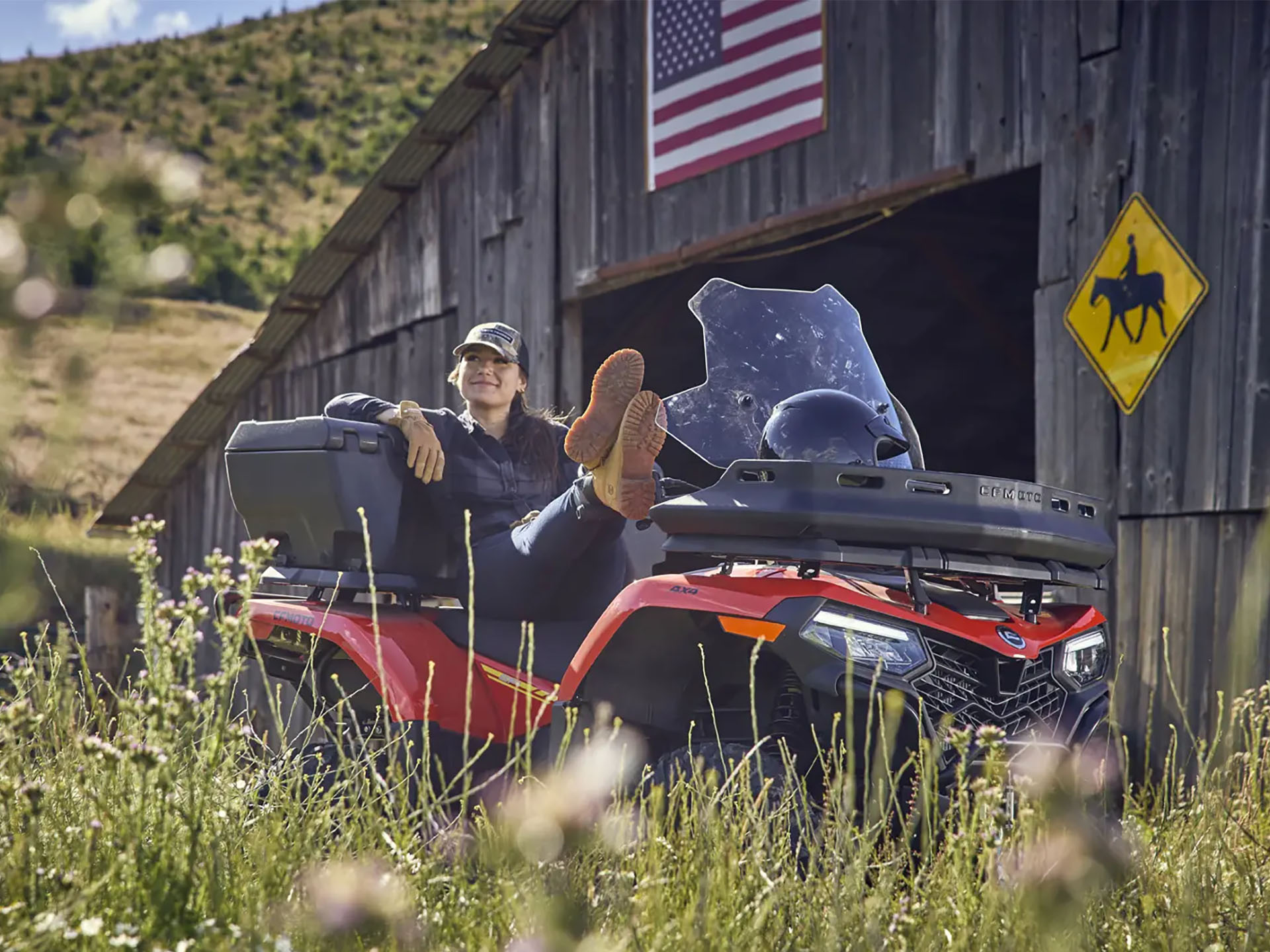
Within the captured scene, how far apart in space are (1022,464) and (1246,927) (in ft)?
43.3

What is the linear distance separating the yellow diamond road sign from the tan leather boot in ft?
12.0

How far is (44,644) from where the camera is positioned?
4.44 m

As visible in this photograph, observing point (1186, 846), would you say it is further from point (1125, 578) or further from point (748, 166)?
point (748, 166)

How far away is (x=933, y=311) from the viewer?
1372 centimetres

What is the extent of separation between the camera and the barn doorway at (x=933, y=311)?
1173 cm

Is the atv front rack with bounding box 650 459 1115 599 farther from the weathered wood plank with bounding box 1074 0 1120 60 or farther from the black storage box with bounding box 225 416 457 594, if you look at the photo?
the weathered wood plank with bounding box 1074 0 1120 60

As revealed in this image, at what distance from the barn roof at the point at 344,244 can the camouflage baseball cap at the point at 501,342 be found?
533cm

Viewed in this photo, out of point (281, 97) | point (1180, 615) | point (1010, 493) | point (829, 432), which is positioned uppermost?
point (281, 97)

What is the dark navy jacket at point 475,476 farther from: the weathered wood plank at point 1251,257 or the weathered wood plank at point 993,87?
the weathered wood plank at point 993,87

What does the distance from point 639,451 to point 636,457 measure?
22 millimetres

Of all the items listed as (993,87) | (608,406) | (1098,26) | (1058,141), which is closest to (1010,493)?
(608,406)

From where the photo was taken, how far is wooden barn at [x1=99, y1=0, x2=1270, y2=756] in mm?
6230

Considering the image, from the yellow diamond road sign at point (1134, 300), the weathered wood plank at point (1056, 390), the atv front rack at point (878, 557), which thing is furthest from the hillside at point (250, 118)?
the atv front rack at point (878, 557)

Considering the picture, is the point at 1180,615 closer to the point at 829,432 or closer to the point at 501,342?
the point at 501,342
